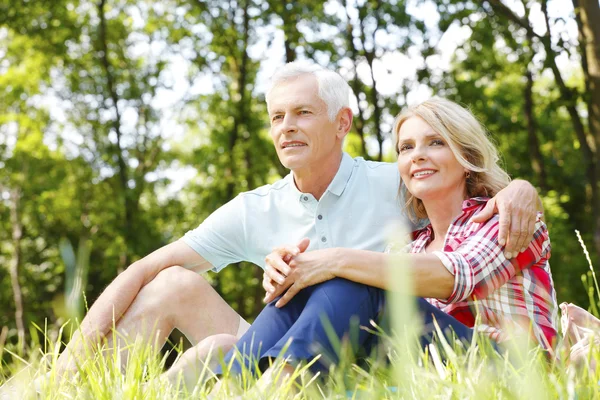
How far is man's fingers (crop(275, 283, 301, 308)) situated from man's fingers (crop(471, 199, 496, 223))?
0.72 m

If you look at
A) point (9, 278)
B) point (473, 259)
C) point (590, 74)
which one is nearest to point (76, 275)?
point (473, 259)

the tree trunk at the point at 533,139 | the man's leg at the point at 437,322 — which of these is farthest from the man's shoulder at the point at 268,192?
the tree trunk at the point at 533,139

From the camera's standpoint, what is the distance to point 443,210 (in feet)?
9.09

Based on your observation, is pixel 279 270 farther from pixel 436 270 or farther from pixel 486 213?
pixel 486 213

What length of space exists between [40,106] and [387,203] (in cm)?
1303

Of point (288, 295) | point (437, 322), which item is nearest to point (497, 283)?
point (437, 322)

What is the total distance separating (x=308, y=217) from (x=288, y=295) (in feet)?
3.35

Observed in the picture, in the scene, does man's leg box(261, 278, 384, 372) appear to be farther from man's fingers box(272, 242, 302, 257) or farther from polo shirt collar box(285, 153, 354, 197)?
polo shirt collar box(285, 153, 354, 197)

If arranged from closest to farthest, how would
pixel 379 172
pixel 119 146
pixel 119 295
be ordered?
pixel 119 295, pixel 379 172, pixel 119 146

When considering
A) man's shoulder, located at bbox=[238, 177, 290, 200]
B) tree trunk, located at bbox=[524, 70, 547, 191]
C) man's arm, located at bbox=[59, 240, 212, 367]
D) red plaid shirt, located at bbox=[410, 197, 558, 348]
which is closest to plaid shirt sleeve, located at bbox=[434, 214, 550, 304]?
red plaid shirt, located at bbox=[410, 197, 558, 348]

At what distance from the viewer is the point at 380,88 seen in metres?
11.0

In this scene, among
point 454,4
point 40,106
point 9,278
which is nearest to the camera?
point 454,4

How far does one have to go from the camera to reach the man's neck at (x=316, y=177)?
330 cm

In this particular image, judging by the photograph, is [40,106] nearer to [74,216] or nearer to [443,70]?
[74,216]
